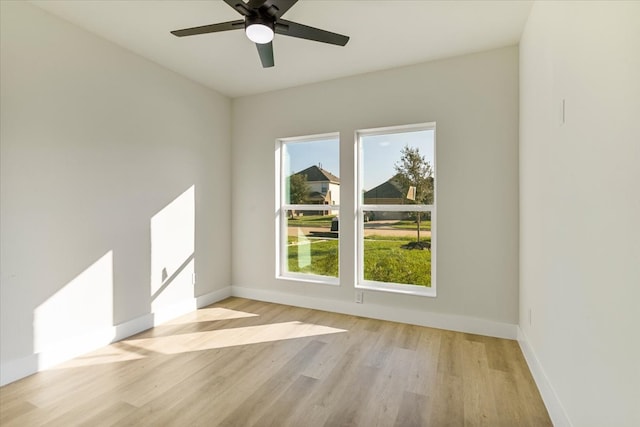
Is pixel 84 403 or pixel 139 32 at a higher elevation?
pixel 139 32

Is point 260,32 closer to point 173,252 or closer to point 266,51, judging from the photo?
point 266,51

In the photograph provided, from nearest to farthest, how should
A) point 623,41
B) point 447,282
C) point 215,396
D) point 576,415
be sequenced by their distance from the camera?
point 623,41, point 576,415, point 215,396, point 447,282

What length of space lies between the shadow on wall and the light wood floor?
159 mm

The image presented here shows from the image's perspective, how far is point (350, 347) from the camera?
265 centimetres

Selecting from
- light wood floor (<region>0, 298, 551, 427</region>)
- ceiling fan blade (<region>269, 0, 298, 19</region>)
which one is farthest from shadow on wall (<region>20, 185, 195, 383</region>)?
ceiling fan blade (<region>269, 0, 298, 19</region>)

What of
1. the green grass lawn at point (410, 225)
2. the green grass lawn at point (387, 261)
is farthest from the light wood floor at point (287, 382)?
the green grass lawn at point (410, 225)

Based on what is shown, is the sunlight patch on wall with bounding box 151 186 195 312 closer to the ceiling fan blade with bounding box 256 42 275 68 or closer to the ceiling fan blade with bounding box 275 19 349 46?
the ceiling fan blade with bounding box 256 42 275 68

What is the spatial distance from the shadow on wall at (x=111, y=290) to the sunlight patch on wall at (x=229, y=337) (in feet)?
1.22

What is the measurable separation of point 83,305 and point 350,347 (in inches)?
92.1

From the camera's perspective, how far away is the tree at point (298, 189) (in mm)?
3908

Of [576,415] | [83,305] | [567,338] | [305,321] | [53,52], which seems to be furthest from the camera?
[305,321]

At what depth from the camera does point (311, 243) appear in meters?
3.89

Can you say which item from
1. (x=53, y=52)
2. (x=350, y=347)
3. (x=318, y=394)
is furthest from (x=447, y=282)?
(x=53, y=52)

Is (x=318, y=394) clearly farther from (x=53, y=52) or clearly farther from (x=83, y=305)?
(x=53, y=52)
